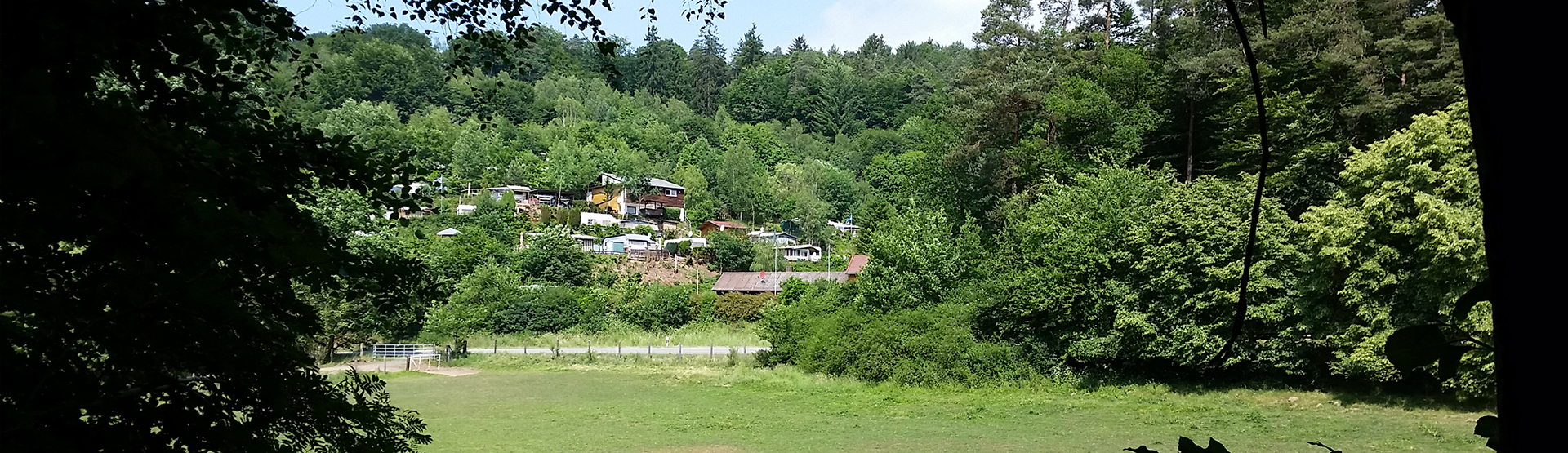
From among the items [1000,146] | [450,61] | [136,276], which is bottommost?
[136,276]

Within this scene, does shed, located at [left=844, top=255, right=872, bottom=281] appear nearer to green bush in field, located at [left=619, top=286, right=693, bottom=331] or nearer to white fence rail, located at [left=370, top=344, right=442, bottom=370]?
green bush in field, located at [left=619, top=286, right=693, bottom=331]

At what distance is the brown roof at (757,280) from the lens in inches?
1490

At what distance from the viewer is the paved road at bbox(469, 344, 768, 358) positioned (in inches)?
1085

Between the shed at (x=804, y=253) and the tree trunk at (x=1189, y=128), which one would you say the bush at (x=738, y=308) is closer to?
the tree trunk at (x=1189, y=128)

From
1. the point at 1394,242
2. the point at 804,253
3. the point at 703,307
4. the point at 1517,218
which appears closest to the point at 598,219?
the point at 804,253

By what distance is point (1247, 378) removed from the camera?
18922mm

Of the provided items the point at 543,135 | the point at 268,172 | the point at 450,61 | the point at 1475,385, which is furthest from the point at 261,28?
the point at 543,135

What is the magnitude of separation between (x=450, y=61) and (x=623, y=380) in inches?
763

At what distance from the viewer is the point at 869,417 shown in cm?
1694

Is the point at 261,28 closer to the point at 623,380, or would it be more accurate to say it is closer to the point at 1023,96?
the point at 623,380

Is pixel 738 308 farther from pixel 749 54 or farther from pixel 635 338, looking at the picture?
pixel 749 54

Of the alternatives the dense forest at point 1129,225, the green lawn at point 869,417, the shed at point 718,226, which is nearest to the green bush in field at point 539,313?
the dense forest at point 1129,225

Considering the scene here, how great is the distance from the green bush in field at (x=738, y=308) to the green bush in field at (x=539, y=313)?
4749 millimetres

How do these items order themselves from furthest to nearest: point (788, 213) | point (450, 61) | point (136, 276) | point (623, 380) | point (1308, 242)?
point (788, 213), point (623, 380), point (1308, 242), point (450, 61), point (136, 276)
